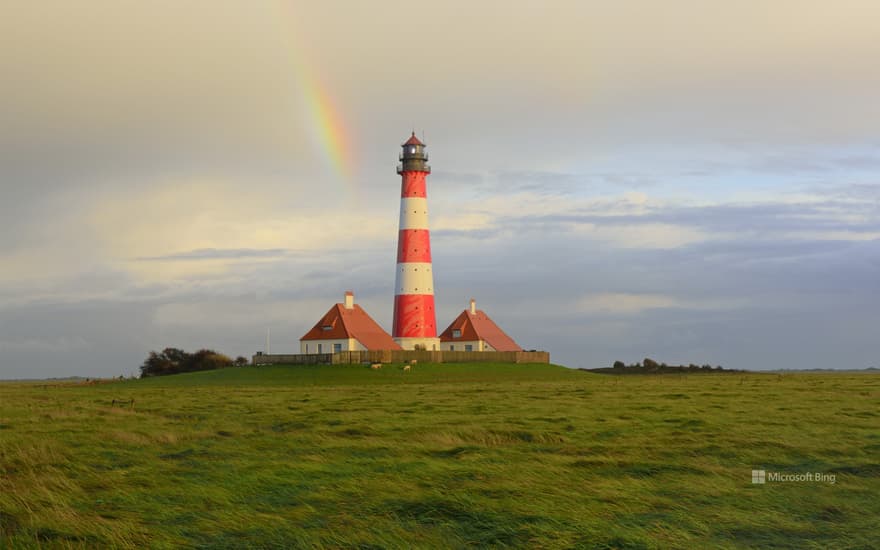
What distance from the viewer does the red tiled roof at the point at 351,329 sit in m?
80.2

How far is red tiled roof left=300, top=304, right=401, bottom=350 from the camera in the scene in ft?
263

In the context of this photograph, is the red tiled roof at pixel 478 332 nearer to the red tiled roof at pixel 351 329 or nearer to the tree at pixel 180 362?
the red tiled roof at pixel 351 329

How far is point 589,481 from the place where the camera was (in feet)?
53.9

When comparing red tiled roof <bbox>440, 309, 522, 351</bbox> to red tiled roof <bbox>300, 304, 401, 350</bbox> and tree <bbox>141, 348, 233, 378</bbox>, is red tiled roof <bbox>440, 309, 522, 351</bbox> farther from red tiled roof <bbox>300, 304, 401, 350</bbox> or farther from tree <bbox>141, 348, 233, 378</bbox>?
tree <bbox>141, 348, 233, 378</bbox>

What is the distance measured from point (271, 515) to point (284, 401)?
25175 mm

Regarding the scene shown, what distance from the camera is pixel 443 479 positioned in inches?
659

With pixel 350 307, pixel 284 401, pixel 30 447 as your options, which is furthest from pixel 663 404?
pixel 350 307

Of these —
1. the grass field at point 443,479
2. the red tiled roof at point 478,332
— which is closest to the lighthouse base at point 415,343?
the red tiled roof at point 478,332

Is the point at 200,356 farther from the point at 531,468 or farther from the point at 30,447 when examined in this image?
the point at 531,468

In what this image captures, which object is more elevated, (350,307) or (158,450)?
(350,307)

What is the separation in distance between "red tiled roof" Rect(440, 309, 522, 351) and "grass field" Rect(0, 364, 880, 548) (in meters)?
55.4

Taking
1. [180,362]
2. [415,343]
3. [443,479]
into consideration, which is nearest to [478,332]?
[415,343]

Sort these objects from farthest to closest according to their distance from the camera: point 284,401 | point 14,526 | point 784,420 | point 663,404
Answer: point 284,401
point 663,404
point 784,420
point 14,526

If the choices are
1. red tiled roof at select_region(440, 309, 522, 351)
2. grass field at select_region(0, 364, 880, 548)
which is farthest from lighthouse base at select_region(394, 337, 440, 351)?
grass field at select_region(0, 364, 880, 548)
